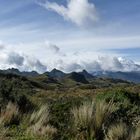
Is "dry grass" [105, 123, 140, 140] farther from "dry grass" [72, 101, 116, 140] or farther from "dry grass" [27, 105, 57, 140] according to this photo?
"dry grass" [27, 105, 57, 140]

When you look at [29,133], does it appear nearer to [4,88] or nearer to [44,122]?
[44,122]

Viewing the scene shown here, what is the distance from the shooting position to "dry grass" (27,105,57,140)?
1100 centimetres

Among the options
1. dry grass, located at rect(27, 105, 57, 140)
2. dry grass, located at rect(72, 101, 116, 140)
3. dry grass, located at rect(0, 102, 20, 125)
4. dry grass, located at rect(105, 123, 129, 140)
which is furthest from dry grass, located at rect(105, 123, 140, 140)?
dry grass, located at rect(0, 102, 20, 125)

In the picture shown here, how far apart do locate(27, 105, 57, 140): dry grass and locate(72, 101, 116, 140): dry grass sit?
734 mm

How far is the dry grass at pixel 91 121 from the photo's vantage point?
10.7m

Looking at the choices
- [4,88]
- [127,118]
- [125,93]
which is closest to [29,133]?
[127,118]

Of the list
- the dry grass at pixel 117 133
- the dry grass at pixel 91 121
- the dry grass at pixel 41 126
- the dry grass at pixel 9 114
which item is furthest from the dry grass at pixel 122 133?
the dry grass at pixel 9 114

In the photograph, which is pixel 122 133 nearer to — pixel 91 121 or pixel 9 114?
pixel 91 121

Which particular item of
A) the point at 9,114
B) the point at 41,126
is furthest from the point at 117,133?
the point at 9,114

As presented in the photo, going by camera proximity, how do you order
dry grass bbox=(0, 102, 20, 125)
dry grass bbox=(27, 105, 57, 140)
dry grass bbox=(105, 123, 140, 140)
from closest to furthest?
dry grass bbox=(105, 123, 140, 140) → dry grass bbox=(27, 105, 57, 140) → dry grass bbox=(0, 102, 20, 125)

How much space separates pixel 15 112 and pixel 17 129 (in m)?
1.96

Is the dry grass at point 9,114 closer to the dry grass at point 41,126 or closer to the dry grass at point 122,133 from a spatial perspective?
the dry grass at point 41,126

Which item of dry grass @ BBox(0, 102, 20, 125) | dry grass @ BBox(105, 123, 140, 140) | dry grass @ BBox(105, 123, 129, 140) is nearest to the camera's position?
dry grass @ BBox(105, 123, 140, 140)

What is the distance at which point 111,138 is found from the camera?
32.6 feet
